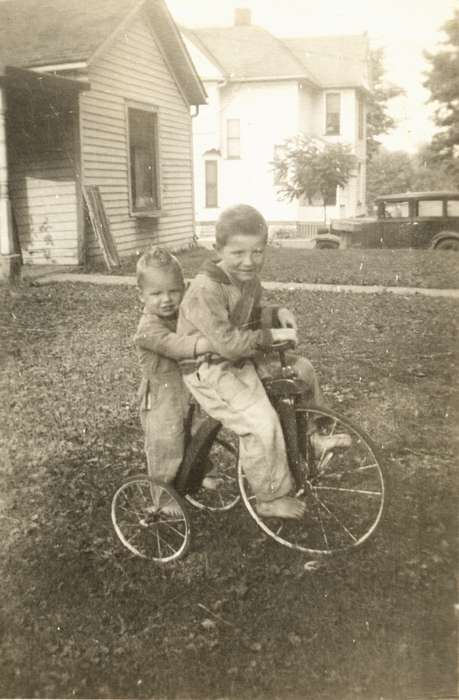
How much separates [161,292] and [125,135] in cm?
1160

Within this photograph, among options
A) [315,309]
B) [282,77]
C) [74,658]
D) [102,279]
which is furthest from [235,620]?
[282,77]

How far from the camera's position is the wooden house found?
463 inches

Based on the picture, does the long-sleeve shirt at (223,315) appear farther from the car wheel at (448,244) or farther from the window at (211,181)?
the window at (211,181)

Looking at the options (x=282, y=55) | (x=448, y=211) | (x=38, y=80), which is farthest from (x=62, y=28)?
(x=282, y=55)

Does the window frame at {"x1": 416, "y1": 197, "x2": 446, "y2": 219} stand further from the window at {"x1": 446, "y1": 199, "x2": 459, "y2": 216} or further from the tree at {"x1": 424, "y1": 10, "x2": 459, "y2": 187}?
the tree at {"x1": 424, "y1": 10, "x2": 459, "y2": 187}

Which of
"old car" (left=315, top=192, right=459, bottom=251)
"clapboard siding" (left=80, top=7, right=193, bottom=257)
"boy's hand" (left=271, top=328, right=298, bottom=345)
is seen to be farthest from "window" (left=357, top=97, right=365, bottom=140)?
"boy's hand" (left=271, top=328, right=298, bottom=345)

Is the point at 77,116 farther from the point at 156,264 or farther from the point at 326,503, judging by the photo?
the point at 326,503

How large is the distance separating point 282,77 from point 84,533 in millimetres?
27184

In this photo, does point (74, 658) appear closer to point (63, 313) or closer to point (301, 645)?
point (301, 645)

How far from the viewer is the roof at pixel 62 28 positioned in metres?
11.8

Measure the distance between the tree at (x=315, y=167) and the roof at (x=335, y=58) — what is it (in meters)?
5.57

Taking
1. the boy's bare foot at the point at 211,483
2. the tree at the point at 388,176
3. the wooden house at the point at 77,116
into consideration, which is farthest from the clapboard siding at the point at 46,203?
the tree at the point at 388,176

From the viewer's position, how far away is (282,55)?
28.4 meters

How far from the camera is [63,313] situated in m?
8.48
